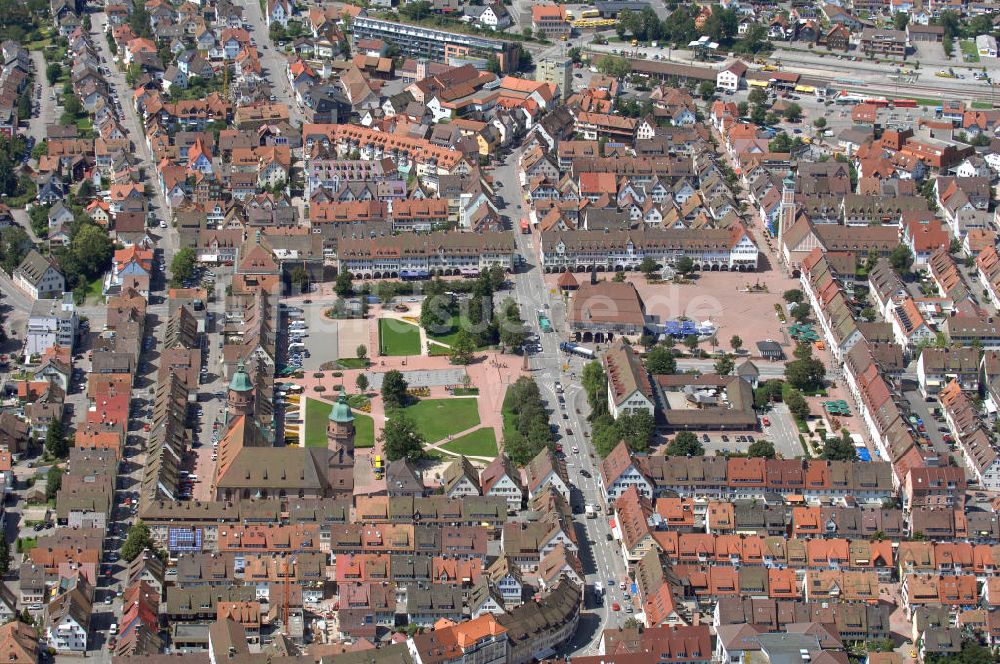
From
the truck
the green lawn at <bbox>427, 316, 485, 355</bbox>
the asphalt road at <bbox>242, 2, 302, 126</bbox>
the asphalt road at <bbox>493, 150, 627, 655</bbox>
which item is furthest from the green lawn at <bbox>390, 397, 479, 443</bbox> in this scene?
the asphalt road at <bbox>242, 2, 302, 126</bbox>

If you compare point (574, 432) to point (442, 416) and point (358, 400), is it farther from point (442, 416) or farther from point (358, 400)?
point (358, 400)

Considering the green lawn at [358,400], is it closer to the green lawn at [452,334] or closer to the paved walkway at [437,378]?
the paved walkway at [437,378]

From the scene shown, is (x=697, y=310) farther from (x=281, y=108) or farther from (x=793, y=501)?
(x=281, y=108)

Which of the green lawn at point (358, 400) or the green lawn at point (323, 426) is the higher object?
the green lawn at point (323, 426)

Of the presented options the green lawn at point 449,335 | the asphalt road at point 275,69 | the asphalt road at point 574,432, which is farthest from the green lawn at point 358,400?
the asphalt road at point 275,69

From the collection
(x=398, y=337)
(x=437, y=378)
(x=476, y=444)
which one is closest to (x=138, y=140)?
(x=398, y=337)

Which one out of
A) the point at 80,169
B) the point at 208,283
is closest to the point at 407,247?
the point at 208,283

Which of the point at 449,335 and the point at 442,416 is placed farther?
the point at 449,335

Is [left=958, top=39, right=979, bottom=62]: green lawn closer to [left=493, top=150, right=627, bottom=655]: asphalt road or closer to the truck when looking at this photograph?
[left=493, top=150, right=627, bottom=655]: asphalt road
